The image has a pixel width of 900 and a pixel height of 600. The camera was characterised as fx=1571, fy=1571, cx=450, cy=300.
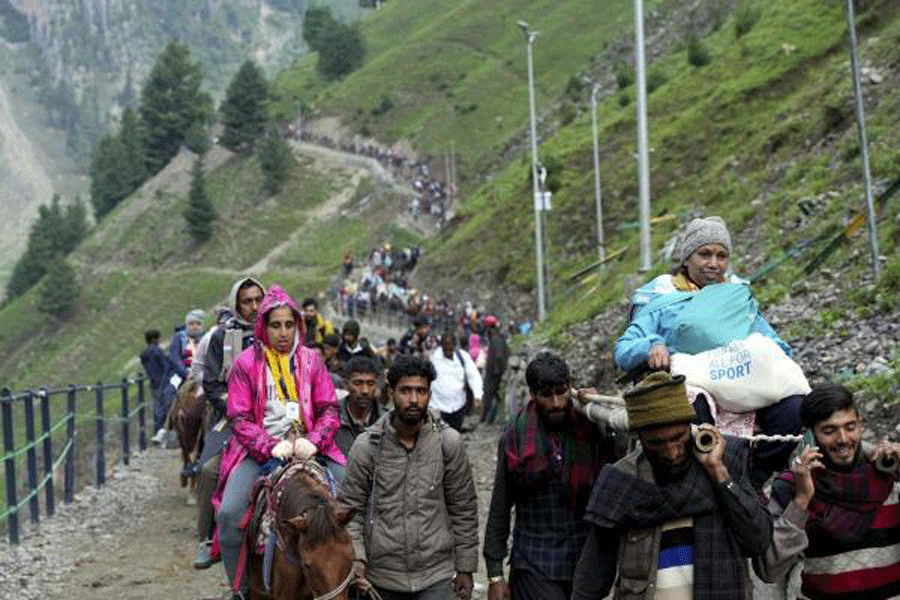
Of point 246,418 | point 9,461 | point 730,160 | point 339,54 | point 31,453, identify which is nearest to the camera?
point 246,418

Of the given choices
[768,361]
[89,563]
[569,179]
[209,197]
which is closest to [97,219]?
[209,197]

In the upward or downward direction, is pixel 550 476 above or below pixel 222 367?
below

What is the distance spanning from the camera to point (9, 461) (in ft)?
48.1

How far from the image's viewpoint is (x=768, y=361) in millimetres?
6406

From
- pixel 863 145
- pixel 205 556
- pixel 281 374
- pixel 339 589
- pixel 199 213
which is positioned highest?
pixel 199 213

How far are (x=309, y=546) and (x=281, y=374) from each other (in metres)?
2.20

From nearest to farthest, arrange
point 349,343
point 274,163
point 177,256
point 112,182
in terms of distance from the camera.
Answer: point 349,343
point 177,256
point 274,163
point 112,182

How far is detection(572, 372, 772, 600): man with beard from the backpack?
932mm

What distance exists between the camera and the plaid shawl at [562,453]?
7.23 metres

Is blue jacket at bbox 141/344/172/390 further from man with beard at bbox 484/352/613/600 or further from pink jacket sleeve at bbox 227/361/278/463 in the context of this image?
man with beard at bbox 484/352/613/600

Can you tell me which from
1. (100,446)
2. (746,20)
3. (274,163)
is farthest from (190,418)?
(274,163)

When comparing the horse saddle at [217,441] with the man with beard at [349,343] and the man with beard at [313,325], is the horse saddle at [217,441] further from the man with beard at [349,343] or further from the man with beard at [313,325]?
the man with beard at [313,325]

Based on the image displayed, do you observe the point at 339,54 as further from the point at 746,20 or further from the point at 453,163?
the point at 746,20

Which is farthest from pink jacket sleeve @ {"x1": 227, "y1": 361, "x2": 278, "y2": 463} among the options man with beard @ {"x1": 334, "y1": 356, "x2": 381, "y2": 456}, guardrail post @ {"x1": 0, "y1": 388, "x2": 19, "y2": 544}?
guardrail post @ {"x1": 0, "y1": 388, "x2": 19, "y2": 544}
